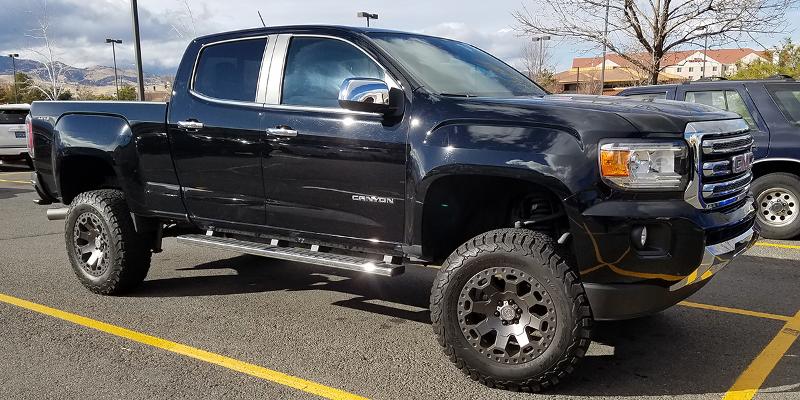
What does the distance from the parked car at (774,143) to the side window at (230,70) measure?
458 centimetres

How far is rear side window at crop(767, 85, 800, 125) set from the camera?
7.49m

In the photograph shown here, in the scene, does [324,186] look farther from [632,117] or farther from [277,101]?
[632,117]

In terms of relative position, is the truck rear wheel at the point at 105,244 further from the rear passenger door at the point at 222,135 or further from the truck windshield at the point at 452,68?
the truck windshield at the point at 452,68

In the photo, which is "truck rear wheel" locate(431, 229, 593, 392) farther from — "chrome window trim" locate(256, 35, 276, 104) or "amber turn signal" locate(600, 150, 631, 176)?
"chrome window trim" locate(256, 35, 276, 104)

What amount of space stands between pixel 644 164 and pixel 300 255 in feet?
7.14

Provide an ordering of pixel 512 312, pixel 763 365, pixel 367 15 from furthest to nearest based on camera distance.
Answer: pixel 367 15
pixel 763 365
pixel 512 312

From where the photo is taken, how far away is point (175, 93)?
16.6 ft

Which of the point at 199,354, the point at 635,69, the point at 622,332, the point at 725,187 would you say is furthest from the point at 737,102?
the point at 635,69

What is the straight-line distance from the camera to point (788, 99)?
756cm

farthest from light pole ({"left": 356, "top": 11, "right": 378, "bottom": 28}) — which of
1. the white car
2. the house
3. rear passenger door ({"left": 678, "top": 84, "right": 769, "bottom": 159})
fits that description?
rear passenger door ({"left": 678, "top": 84, "right": 769, "bottom": 159})

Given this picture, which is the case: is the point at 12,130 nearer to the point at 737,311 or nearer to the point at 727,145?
the point at 737,311

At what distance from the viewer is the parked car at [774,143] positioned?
7.48m

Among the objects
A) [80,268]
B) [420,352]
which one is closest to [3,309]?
[80,268]

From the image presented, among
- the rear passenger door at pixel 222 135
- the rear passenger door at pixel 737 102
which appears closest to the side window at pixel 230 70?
the rear passenger door at pixel 222 135
